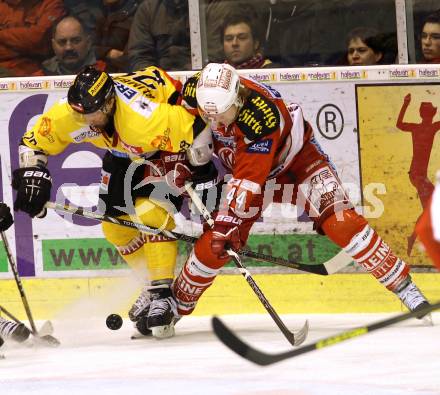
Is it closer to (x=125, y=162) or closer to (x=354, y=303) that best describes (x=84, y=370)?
(x=125, y=162)

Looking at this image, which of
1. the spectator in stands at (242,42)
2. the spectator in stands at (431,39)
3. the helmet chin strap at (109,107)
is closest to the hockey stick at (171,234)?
the helmet chin strap at (109,107)

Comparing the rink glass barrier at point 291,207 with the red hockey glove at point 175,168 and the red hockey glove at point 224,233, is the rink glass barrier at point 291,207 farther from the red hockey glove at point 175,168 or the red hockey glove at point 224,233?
the red hockey glove at point 224,233

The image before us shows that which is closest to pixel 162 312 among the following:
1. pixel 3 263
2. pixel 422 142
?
pixel 3 263

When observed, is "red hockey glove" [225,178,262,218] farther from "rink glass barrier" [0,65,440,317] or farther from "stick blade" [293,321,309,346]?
"rink glass barrier" [0,65,440,317]

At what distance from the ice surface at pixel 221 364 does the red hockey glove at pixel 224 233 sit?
41 cm

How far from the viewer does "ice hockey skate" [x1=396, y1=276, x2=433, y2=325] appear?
5352mm

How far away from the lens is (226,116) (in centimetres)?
511

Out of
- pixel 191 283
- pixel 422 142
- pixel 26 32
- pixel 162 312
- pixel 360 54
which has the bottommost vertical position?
pixel 162 312

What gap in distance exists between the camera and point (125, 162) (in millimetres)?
5605

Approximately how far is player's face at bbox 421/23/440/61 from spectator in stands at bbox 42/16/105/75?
5.26ft

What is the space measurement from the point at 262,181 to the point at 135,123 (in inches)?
22.8

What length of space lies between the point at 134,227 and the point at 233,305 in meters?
0.77

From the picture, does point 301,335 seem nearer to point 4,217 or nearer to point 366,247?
point 366,247

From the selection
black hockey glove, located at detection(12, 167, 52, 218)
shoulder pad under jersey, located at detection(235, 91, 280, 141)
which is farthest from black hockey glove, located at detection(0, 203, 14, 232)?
shoulder pad under jersey, located at detection(235, 91, 280, 141)
